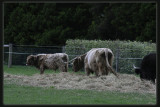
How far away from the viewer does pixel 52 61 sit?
17.9 m

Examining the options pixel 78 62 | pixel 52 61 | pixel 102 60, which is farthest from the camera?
pixel 52 61

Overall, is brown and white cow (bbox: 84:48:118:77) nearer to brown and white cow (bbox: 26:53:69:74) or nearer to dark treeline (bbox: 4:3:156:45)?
brown and white cow (bbox: 26:53:69:74)

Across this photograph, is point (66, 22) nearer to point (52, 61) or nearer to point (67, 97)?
point (52, 61)

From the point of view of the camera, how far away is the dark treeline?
89.5ft

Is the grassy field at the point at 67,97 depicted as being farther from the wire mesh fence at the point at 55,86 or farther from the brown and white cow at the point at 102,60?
the brown and white cow at the point at 102,60

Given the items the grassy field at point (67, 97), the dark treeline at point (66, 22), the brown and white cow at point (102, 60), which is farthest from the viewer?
the dark treeline at point (66, 22)

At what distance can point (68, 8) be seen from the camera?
94.9 ft

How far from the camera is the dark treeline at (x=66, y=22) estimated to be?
89.5 feet

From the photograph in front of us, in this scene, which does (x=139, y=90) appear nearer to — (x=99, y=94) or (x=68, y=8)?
(x=99, y=94)

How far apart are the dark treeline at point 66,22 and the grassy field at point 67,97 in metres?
16.3

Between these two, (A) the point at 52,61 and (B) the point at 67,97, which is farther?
(A) the point at 52,61

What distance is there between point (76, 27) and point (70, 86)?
17.2m

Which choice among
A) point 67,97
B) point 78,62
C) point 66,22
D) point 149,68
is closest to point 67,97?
point 67,97

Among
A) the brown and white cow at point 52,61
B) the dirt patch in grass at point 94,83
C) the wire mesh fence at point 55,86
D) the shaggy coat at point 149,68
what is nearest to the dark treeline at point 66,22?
the brown and white cow at point 52,61
